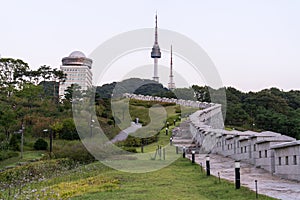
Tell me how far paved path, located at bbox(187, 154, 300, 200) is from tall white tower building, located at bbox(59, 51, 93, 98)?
161 feet

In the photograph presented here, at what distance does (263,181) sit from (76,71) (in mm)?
70797

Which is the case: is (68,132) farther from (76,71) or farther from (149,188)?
(76,71)

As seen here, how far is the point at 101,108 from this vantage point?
131 ft

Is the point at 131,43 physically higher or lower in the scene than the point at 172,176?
higher

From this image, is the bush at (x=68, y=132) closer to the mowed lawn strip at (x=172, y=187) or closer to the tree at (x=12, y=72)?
the tree at (x=12, y=72)

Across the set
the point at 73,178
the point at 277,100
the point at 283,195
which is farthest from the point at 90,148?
the point at 277,100

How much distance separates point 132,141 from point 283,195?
1687 centimetres

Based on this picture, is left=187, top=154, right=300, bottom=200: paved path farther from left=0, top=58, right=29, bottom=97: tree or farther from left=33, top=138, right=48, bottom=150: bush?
left=0, top=58, right=29, bottom=97: tree

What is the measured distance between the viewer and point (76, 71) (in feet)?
255

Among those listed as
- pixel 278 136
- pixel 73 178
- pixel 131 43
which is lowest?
pixel 73 178

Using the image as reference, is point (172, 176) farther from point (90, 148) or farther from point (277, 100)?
point (277, 100)

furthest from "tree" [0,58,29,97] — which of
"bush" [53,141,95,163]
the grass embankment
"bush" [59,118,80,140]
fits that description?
the grass embankment

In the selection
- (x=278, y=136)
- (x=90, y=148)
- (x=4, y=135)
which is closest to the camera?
(x=278, y=136)

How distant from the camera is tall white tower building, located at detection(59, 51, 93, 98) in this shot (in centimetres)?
6600
